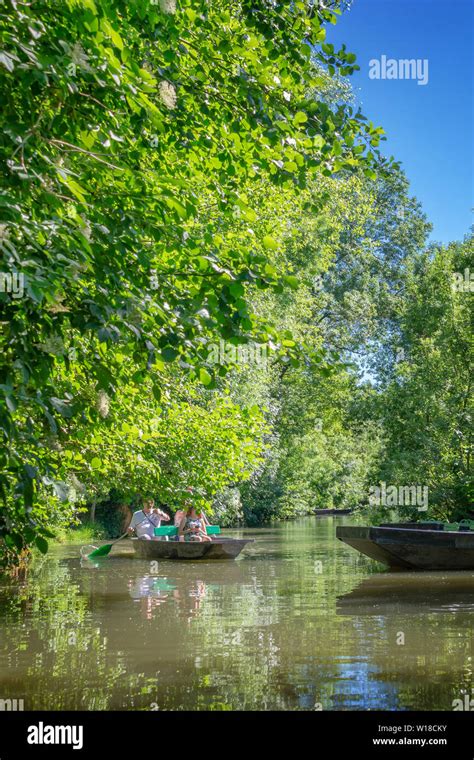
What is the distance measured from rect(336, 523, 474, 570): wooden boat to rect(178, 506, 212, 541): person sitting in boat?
4721 mm

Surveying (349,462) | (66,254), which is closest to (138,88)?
(66,254)

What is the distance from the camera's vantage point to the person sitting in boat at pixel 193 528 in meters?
21.3

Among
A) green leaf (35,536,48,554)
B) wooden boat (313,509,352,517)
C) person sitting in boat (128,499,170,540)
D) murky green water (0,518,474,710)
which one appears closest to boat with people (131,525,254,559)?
person sitting in boat (128,499,170,540)

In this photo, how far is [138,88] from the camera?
5914 millimetres

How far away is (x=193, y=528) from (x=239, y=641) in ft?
37.7

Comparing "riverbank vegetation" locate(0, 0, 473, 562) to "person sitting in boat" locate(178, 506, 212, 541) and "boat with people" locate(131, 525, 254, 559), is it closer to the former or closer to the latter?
"boat with people" locate(131, 525, 254, 559)

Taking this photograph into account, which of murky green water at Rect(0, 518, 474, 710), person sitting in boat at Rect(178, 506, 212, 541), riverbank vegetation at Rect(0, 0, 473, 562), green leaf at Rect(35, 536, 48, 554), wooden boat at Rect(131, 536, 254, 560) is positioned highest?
riverbank vegetation at Rect(0, 0, 473, 562)

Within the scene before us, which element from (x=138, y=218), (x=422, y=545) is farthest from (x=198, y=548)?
(x=138, y=218)

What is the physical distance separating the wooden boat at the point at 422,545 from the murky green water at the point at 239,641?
47 centimetres

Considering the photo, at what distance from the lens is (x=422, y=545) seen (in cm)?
1731

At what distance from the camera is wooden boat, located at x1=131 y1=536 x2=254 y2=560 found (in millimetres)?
20625

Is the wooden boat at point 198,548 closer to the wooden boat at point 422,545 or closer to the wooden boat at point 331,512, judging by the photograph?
the wooden boat at point 422,545

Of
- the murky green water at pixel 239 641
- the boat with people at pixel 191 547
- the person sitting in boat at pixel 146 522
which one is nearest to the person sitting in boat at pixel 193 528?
the boat with people at pixel 191 547

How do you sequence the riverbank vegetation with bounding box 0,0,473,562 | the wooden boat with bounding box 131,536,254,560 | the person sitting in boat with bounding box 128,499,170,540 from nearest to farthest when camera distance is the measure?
the riverbank vegetation with bounding box 0,0,473,562 → the wooden boat with bounding box 131,536,254,560 → the person sitting in boat with bounding box 128,499,170,540
